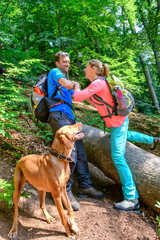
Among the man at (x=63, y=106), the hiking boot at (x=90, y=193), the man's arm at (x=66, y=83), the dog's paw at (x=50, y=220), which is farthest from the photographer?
the hiking boot at (x=90, y=193)

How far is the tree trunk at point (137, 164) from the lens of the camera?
289 centimetres

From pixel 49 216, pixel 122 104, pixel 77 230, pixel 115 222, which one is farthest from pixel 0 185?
pixel 122 104

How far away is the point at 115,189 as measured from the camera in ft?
12.3

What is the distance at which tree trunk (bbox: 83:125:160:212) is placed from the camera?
9.47ft

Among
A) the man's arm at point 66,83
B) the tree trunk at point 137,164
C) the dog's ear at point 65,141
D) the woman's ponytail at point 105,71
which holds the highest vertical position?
the woman's ponytail at point 105,71

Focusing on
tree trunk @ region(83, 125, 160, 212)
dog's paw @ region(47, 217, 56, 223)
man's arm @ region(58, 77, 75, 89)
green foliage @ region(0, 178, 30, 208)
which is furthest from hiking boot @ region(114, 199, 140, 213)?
man's arm @ region(58, 77, 75, 89)

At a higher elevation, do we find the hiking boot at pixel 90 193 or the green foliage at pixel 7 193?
the green foliage at pixel 7 193

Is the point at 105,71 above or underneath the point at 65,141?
above

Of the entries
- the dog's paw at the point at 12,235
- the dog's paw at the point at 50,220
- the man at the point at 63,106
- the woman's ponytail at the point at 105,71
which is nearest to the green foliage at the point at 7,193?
the dog's paw at the point at 12,235

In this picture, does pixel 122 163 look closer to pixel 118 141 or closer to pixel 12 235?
pixel 118 141

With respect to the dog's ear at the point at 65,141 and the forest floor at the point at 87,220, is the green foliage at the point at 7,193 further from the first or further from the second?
the dog's ear at the point at 65,141

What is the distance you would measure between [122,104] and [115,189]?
202cm

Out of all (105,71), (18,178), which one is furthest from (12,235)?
(105,71)

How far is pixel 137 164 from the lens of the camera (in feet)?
10.6
